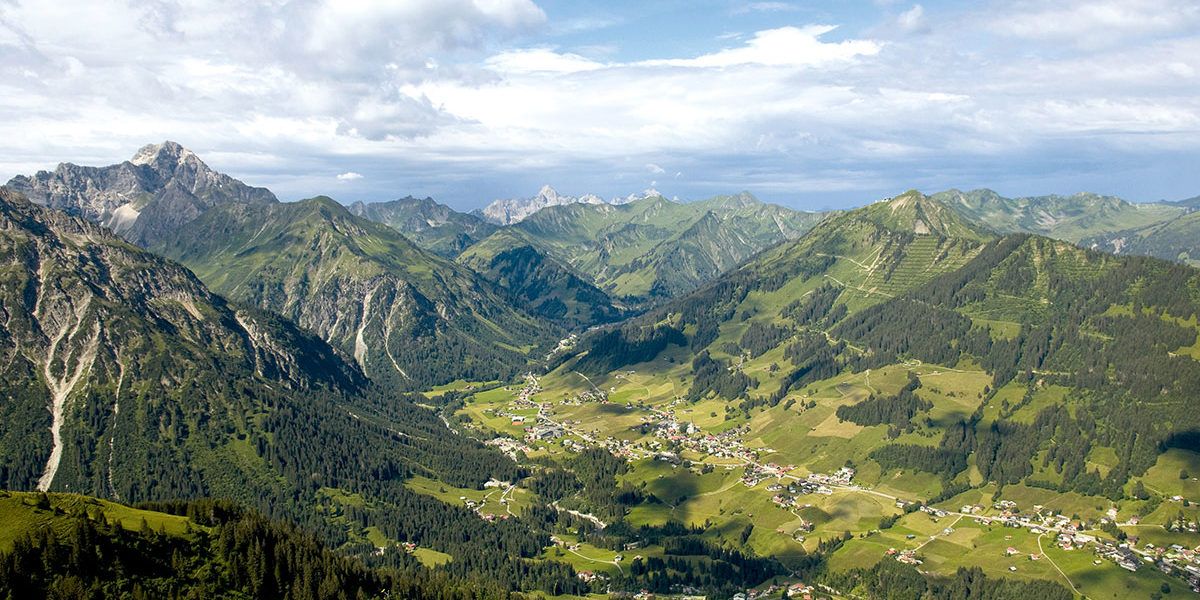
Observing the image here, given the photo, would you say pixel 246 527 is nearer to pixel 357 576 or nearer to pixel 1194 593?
pixel 357 576

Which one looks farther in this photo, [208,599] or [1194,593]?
[1194,593]

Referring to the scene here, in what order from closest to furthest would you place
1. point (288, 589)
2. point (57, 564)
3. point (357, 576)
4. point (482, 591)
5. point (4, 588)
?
1. point (4, 588)
2. point (57, 564)
3. point (288, 589)
4. point (357, 576)
5. point (482, 591)

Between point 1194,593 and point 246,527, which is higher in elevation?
point 246,527

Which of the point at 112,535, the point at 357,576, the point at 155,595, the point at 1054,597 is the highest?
the point at 112,535

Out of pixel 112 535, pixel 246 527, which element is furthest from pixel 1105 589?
pixel 112 535

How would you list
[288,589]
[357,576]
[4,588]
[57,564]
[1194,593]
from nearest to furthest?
[4,588]
[57,564]
[288,589]
[357,576]
[1194,593]

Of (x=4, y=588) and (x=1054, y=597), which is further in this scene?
(x=1054, y=597)

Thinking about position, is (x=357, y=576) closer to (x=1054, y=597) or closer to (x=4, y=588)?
(x=4, y=588)

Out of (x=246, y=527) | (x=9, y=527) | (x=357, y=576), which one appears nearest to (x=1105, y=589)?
(x=357, y=576)

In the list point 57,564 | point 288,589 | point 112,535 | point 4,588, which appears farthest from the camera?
point 288,589
